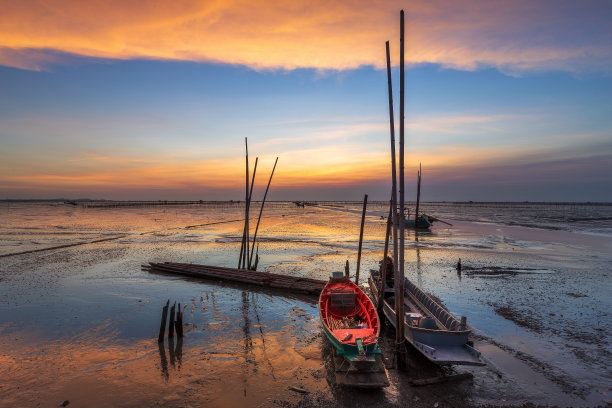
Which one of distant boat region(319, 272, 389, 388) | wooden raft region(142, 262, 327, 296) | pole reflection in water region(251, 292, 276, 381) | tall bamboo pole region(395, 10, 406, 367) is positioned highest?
tall bamboo pole region(395, 10, 406, 367)

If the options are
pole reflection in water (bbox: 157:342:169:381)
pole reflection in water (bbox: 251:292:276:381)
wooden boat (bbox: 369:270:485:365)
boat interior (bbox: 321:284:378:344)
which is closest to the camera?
wooden boat (bbox: 369:270:485:365)

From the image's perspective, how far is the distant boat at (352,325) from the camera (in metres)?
8.38

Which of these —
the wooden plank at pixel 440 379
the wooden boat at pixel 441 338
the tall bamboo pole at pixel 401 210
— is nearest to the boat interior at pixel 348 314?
the tall bamboo pole at pixel 401 210

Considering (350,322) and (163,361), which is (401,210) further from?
(163,361)

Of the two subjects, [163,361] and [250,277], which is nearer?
[163,361]

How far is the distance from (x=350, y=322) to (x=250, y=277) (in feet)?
29.3

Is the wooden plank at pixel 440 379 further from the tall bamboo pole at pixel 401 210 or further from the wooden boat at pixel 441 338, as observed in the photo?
the tall bamboo pole at pixel 401 210

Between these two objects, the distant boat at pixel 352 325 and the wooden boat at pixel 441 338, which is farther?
the wooden boat at pixel 441 338

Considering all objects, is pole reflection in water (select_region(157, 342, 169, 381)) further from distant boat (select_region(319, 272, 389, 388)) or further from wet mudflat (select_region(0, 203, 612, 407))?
distant boat (select_region(319, 272, 389, 388))

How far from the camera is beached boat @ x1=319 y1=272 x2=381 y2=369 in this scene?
8.73 meters

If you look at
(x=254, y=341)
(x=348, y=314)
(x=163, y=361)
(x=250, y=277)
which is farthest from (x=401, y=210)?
(x=250, y=277)

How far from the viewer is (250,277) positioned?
18859 mm

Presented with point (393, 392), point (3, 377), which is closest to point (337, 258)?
point (393, 392)

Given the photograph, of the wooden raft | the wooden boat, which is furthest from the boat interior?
the wooden raft
